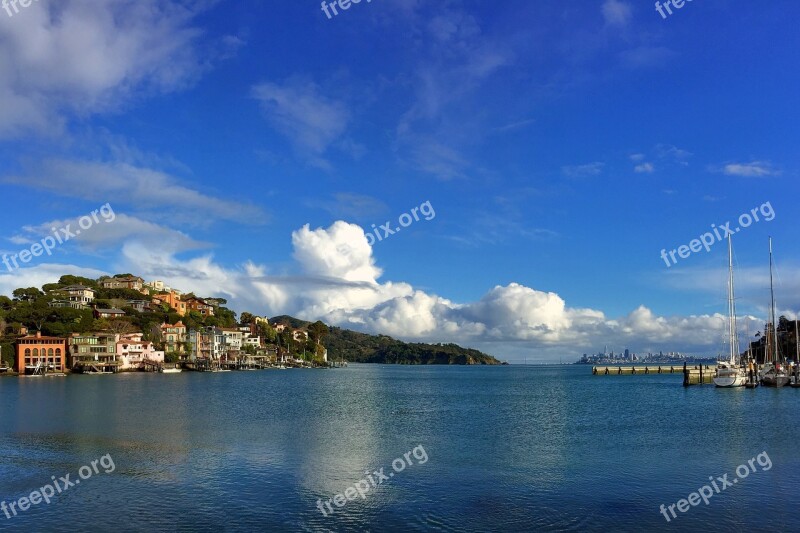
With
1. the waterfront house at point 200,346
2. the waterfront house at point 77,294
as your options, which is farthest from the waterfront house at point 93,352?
the waterfront house at point 77,294

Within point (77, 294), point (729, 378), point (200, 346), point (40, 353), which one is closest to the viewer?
point (729, 378)

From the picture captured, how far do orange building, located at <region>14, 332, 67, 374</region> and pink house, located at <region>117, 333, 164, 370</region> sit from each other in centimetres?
1375

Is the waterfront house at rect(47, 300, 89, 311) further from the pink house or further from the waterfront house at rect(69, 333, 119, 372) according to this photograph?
the pink house

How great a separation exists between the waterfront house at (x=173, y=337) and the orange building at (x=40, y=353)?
102 ft

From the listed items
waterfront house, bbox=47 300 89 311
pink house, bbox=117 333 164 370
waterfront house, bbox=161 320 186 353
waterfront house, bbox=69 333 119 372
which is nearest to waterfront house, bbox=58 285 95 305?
waterfront house, bbox=47 300 89 311

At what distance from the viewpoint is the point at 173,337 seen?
18488cm

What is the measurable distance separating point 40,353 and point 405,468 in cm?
14956

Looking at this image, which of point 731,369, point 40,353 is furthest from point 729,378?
point 40,353

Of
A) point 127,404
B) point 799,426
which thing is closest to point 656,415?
point 799,426

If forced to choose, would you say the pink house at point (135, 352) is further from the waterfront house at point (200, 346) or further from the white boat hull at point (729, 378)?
the white boat hull at point (729, 378)

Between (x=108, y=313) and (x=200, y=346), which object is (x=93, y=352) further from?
(x=200, y=346)

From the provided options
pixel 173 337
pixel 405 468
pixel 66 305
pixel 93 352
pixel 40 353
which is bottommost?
pixel 405 468

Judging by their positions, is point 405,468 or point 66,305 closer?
point 405,468

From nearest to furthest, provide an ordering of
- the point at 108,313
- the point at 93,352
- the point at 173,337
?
the point at 93,352
the point at 108,313
the point at 173,337
